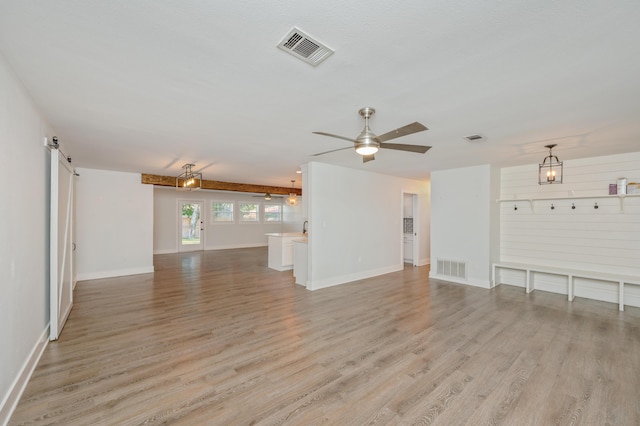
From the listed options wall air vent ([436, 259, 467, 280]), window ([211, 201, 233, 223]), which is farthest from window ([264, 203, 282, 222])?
wall air vent ([436, 259, 467, 280])

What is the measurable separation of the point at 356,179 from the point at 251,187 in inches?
166

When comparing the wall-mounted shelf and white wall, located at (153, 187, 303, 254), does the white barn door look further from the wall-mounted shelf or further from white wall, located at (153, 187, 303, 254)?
the wall-mounted shelf

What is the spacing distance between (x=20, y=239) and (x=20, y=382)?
1.14m

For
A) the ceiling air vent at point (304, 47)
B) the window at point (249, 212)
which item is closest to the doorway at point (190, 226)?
the window at point (249, 212)

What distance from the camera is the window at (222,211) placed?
11.7 meters

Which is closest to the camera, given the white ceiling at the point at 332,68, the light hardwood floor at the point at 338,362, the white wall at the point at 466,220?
the white ceiling at the point at 332,68

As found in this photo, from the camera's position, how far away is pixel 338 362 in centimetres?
275

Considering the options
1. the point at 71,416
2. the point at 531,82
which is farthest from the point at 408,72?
the point at 71,416

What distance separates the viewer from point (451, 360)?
9.16 ft

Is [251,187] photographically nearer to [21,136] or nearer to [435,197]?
[435,197]

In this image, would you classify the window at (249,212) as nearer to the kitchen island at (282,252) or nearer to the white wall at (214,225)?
the white wall at (214,225)

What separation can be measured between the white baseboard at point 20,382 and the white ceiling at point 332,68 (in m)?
2.33

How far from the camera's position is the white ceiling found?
57.3 inches

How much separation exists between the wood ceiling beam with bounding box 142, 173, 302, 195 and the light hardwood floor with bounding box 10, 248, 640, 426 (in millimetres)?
3085
